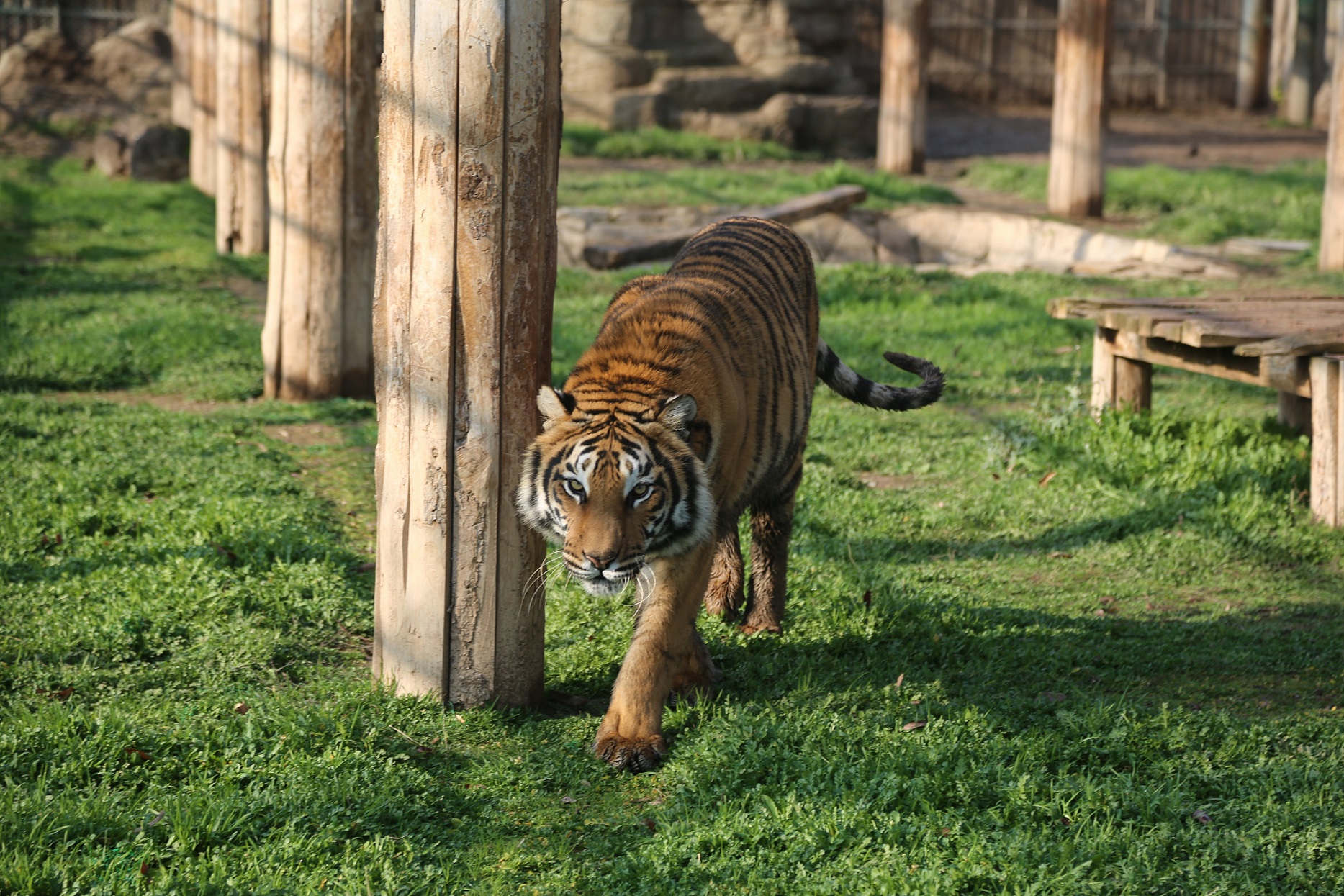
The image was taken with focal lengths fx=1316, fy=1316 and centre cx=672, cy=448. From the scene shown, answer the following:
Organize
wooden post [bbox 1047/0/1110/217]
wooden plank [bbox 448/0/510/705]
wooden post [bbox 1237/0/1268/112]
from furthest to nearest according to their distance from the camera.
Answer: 1. wooden post [bbox 1237/0/1268/112]
2. wooden post [bbox 1047/0/1110/217]
3. wooden plank [bbox 448/0/510/705]

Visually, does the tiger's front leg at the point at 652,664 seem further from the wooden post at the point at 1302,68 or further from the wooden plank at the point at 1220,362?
the wooden post at the point at 1302,68

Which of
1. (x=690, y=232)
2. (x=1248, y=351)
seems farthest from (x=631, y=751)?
(x=690, y=232)

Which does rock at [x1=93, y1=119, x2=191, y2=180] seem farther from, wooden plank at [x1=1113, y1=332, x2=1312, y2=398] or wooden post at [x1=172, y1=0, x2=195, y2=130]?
wooden plank at [x1=1113, y1=332, x2=1312, y2=398]

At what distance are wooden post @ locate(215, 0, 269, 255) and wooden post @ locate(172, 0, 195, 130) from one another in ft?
13.3

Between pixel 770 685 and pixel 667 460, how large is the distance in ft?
3.09

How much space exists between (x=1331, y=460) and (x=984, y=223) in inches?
285

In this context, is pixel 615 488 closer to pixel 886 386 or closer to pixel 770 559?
pixel 770 559

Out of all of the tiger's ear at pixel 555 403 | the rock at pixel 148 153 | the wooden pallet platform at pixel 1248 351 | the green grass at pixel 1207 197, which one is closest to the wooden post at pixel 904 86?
the green grass at pixel 1207 197

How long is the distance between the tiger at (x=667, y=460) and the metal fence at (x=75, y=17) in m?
17.9

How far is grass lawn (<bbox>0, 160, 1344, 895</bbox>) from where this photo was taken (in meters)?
2.81

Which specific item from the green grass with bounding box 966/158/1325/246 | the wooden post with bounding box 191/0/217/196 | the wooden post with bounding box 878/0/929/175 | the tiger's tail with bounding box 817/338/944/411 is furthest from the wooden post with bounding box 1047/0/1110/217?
the tiger's tail with bounding box 817/338/944/411

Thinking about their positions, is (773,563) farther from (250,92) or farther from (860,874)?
(250,92)

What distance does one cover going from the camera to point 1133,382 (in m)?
6.39

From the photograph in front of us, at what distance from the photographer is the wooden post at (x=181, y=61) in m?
15.1
